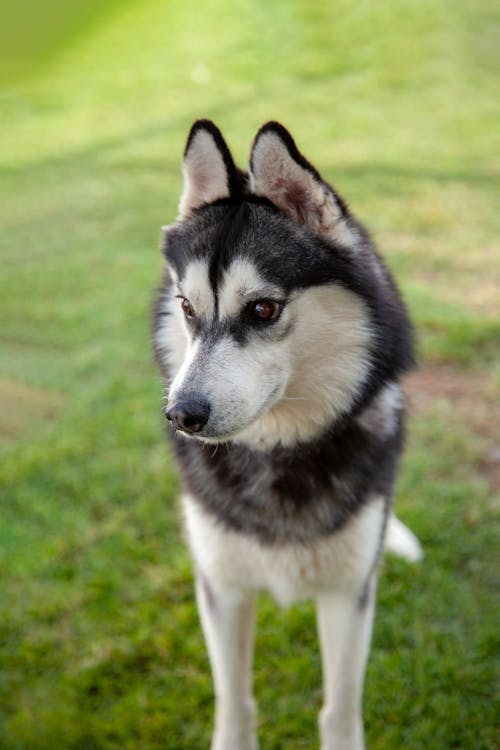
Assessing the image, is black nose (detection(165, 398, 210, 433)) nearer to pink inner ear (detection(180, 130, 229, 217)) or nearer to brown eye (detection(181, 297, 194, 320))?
brown eye (detection(181, 297, 194, 320))

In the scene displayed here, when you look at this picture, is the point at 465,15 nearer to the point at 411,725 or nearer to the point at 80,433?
the point at 80,433

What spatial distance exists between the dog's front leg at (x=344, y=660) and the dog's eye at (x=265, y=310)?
1067 millimetres

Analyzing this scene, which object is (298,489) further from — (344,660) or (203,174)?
(203,174)

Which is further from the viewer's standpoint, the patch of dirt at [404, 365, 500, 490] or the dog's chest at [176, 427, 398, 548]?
the patch of dirt at [404, 365, 500, 490]

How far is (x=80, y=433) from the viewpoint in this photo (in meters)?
4.96

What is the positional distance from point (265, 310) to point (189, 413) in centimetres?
41

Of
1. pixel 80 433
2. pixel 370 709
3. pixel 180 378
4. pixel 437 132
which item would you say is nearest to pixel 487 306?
pixel 80 433

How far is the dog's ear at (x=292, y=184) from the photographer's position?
Answer: 2258 millimetres

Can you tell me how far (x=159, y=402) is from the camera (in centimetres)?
520

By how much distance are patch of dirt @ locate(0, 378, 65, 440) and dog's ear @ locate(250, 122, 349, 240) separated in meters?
Answer: 3.15

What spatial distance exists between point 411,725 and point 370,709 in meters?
0.17

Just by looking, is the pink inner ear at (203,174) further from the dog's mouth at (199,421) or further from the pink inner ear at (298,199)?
the dog's mouth at (199,421)

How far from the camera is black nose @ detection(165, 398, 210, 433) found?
2.17 m

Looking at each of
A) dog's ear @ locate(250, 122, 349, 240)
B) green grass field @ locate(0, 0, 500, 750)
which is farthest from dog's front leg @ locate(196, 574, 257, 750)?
dog's ear @ locate(250, 122, 349, 240)
